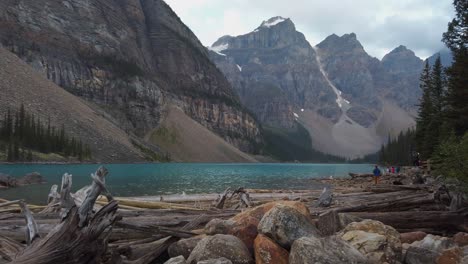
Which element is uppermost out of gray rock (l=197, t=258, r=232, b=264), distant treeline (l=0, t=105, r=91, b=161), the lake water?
distant treeline (l=0, t=105, r=91, b=161)

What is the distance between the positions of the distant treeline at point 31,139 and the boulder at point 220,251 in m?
125

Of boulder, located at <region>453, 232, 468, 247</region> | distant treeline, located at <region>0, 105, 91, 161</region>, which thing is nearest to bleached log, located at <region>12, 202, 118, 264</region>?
boulder, located at <region>453, 232, 468, 247</region>

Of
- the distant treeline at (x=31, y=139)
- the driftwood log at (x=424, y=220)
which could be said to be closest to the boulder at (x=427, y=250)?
the driftwood log at (x=424, y=220)

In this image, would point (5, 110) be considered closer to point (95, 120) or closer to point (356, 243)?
point (95, 120)

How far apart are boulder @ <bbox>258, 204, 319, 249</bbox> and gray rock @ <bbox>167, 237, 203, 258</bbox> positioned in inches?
61.4

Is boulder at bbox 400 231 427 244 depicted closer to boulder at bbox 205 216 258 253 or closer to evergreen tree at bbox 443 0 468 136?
boulder at bbox 205 216 258 253

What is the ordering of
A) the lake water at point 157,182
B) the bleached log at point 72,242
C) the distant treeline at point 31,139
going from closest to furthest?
the bleached log at point 72,242 < the lake water at point 157,182 < the distant treeline at point 31,139

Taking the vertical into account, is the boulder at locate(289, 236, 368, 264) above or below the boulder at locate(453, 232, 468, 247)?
above

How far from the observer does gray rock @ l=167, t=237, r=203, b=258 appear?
27.4 ft

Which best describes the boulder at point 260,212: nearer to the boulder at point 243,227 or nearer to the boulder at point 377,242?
the boulder at point 243,227

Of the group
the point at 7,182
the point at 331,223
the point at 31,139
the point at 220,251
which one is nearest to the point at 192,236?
the point at 220,251

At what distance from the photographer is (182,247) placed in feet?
27.6

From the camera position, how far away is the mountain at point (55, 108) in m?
148

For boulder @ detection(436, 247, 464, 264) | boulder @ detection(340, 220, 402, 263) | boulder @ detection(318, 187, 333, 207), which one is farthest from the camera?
boulder @ detection(318, 187, 333, 207)
